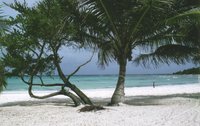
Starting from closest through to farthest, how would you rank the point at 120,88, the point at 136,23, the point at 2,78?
the point at 2,78 < the point at 136,23 < the point at 120,88

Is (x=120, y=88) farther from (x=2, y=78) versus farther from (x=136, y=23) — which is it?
(x=2, y=78)

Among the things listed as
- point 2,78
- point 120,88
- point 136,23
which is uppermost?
point 136,23

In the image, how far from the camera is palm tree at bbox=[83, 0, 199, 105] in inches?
441

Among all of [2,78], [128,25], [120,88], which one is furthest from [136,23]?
[2,78]

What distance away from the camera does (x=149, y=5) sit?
430 inches

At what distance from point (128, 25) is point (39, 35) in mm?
2671

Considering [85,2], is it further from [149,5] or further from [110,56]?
[110,56]

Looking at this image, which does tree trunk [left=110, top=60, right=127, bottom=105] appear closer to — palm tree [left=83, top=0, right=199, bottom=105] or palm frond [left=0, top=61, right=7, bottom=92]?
palm tree [left=83, top=0, right=199, bottom=105]

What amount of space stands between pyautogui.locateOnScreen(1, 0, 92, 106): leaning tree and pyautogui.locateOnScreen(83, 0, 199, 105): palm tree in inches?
24.5

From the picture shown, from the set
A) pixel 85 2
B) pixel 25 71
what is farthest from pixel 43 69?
pixel 85 2

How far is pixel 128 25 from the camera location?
1197 cm

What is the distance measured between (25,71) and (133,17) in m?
3.60

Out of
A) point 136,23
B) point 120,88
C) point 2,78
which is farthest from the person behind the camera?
point 120,88

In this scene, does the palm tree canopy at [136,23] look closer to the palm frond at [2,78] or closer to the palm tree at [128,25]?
the palm tree at [128,25]
